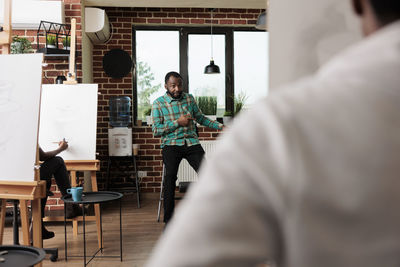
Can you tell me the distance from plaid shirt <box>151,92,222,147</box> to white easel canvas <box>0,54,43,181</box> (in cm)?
161

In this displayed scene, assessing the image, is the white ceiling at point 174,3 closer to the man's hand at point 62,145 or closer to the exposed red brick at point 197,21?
the exposed red brick at point 197,21

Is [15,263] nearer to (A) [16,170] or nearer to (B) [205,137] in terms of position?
(A) [16,170]

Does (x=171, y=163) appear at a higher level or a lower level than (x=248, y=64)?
lower

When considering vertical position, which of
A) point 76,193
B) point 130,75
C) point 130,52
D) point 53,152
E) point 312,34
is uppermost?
point 130,52

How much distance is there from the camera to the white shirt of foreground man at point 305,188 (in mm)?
362

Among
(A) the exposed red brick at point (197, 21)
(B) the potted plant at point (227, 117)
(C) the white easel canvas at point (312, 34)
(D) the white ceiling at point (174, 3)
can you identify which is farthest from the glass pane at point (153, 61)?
(C) the white easel canvas at point (312, 34)

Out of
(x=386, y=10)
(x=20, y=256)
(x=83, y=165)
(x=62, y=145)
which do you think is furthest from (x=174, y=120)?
(x=386, y=10)

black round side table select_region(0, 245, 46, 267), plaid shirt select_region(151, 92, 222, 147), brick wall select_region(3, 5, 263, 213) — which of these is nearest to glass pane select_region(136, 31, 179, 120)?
brick wall select_region(3, 5, 263, 213)

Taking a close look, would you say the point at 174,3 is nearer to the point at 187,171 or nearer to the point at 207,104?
the point at 207,104

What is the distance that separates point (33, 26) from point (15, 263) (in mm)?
3563

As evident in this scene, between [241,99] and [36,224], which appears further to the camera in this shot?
[241,99]

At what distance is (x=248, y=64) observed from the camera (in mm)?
5812

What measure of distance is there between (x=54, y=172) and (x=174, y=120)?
1.22 m

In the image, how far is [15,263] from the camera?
59.3 inches
